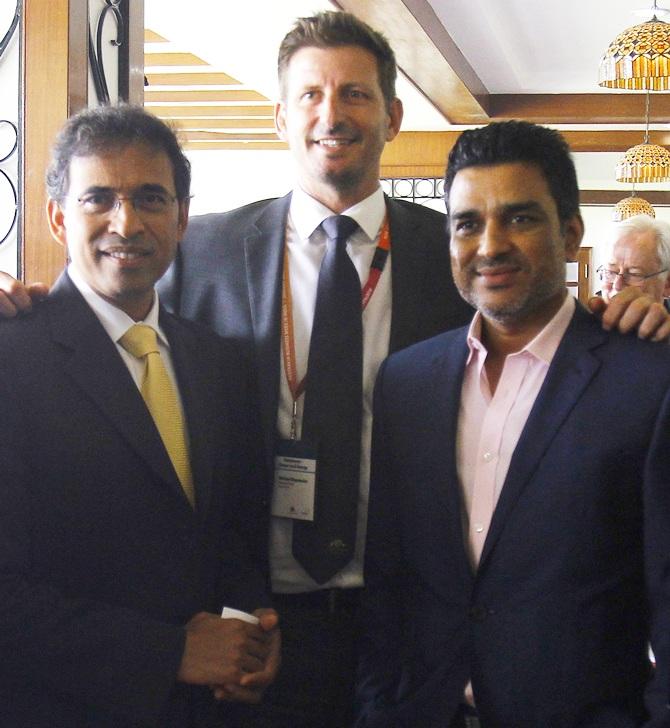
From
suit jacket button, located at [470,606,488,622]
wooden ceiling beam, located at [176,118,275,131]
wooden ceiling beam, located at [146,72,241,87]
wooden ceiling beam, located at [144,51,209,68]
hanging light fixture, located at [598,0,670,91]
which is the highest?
wooden ceiling beam, located at [176,118,275,131]

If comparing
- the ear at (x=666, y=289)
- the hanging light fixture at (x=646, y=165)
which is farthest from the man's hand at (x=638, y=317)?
the hanging light fixture at (x=646, y=165)

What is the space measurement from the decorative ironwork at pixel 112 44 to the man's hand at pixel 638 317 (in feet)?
5.01

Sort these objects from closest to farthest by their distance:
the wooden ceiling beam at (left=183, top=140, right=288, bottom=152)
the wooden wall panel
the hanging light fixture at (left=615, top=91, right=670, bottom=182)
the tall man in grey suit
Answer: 1. the tall man in grey suit
2. the wooden wall panel
3. the hanging light fixture at (left=615, top=91, right=670, bottom=182)
4. the wooden ceiling beam at (left=183, top=140, right=288, bottom=152)

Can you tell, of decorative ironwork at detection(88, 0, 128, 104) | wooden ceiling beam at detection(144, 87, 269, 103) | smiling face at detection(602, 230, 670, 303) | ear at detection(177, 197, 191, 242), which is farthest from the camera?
wooden ceiling beam at detection(144, 87, 269, 103)

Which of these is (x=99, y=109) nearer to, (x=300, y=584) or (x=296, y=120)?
(x=296, y=120)

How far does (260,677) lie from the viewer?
5.51 ft

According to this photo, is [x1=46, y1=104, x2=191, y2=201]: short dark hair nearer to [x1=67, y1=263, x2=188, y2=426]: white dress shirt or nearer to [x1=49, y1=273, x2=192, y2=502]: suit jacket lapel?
[x1=67, y1=263, x2=188, y2=426]: white dress shirt

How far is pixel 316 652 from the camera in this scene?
2.05 m

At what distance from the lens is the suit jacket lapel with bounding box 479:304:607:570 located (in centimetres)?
163

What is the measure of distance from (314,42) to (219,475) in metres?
0.99

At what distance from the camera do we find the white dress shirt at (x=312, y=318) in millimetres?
2076

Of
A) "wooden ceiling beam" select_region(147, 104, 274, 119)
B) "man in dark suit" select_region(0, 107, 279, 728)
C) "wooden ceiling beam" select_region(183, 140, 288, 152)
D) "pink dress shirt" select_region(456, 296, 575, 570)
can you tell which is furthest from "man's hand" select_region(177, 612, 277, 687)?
"wooden ceiling beam" select_region(183, 140, 288, 152)

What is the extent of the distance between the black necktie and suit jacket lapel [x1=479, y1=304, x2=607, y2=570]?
17.7 inches

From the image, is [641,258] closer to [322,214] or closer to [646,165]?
[322,214]
